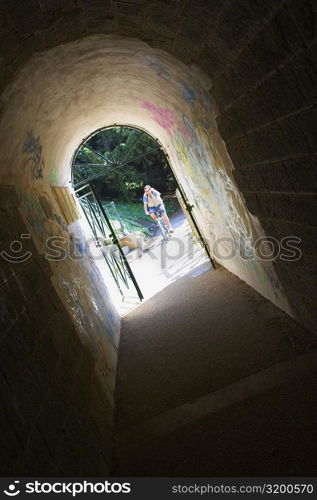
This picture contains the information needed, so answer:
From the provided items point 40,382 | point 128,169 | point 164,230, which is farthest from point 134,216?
point 40,382

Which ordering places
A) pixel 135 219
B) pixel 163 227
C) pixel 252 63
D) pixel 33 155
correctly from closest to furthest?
pixel 252 63 → pixel 33 155 → pixel 163 227 → pixel 135 219

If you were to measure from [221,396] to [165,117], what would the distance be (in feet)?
15.4

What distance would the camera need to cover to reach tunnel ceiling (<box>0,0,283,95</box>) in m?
2.50

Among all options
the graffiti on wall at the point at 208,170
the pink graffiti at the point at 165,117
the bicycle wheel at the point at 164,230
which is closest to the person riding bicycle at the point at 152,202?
the bicycle wheel at the point at 164,230

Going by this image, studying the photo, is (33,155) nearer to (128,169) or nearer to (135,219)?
(135,219)

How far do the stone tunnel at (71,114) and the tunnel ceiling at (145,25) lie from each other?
0.01 metres

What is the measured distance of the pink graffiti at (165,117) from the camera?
20.6 feet

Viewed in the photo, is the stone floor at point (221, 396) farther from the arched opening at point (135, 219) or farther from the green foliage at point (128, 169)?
the green foliage at point (128, 169)

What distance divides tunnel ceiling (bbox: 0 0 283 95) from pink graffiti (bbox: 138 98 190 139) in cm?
264

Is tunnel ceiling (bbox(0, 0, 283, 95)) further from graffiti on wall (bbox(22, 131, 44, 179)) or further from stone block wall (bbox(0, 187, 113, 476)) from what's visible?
graffiti on wall (bbox(22, 131, 44, 179))

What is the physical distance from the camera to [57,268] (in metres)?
4.46

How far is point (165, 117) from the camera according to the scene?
22.2ft

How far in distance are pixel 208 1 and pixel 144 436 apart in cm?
335
